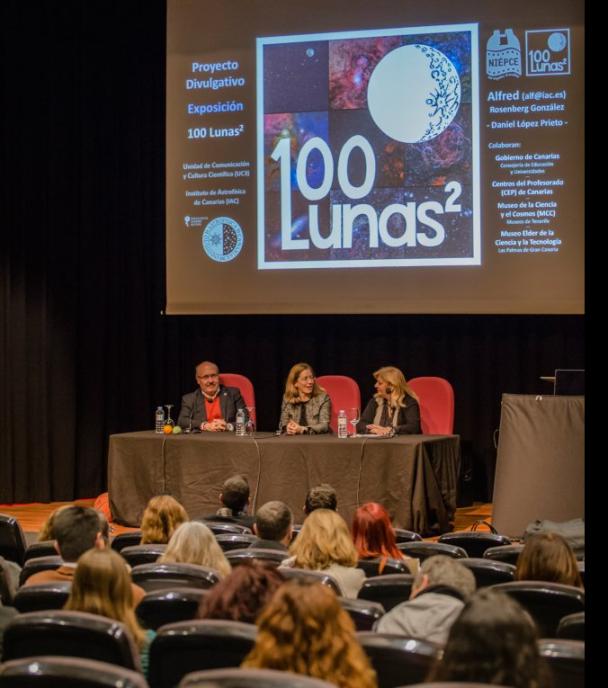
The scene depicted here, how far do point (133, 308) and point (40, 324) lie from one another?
82 centimetres

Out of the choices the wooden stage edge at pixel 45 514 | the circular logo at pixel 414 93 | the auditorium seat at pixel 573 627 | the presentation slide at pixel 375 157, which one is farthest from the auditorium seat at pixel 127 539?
the circular logo at pixel 414 93

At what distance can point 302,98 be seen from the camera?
8258mm

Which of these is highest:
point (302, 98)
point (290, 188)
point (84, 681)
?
point (302, 98)

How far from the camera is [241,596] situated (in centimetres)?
275

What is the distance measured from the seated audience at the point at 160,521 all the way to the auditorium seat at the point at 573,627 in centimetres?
204

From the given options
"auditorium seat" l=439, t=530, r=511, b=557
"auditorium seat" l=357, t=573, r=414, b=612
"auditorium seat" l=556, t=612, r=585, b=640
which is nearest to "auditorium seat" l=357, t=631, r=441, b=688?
"auditorium seat" l=556, t=612, r=585, b=640

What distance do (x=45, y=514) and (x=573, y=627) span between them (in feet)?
21.0

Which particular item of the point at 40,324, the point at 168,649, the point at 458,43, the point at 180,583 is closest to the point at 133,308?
the point at 40,324

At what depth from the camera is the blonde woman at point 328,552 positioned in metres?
3.58

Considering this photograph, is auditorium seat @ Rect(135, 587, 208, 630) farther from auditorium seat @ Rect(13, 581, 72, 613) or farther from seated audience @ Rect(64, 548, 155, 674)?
auditorium seat @ Rect(13, 581, 72, 613)

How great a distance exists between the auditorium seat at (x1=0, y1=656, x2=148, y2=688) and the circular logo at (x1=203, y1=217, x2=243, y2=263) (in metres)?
6.48

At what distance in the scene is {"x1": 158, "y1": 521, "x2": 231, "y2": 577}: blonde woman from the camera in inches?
138

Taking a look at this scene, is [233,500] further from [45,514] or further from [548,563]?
[45,514]
